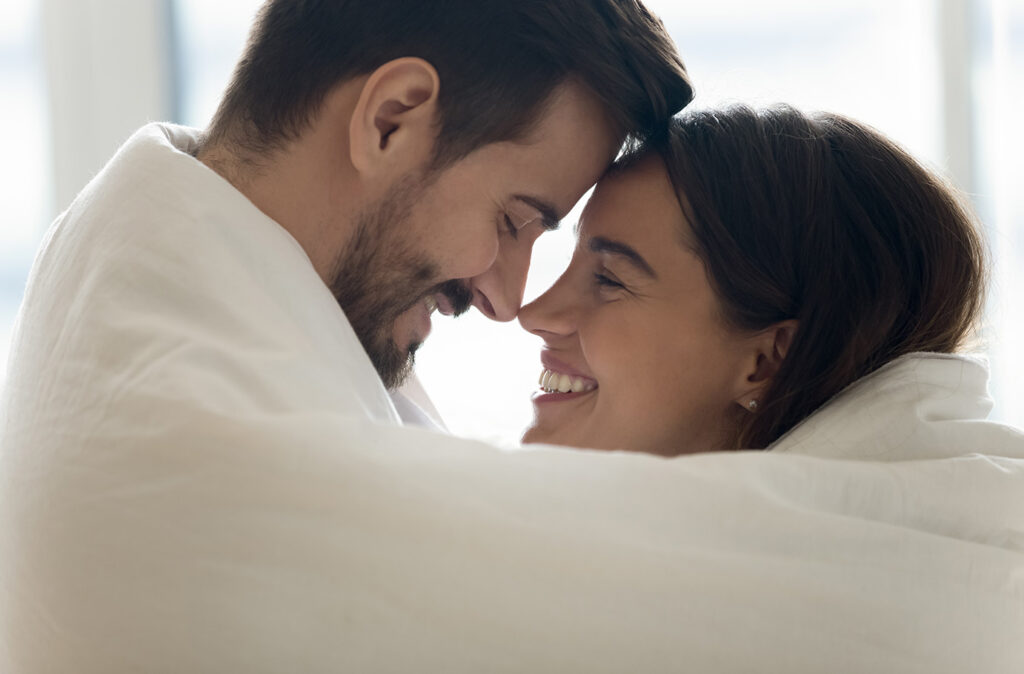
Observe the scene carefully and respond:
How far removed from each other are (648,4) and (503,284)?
1.30 meters

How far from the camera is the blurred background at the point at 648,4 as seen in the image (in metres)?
2.30

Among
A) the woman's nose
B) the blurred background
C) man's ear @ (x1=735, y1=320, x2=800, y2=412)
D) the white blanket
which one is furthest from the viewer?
the blurred background

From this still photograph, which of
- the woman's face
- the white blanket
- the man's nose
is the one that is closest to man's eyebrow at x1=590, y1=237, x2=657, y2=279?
the woman's face

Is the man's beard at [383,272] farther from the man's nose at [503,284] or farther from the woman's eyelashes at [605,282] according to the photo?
the woman's eyelashes at [605,282]

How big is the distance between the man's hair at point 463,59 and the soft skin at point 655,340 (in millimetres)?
133

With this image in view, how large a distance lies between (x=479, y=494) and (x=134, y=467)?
0.94ft

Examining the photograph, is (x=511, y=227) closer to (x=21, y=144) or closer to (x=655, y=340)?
(x=655, y=340)

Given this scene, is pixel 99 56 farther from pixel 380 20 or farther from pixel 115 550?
pixel 115 550

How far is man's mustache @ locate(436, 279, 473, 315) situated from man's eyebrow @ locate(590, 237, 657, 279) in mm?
195

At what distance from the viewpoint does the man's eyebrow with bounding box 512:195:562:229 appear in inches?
51.8

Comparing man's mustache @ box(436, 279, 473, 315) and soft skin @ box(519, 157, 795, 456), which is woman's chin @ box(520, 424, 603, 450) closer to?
soft skin @ box(519, 157, 795, 456)

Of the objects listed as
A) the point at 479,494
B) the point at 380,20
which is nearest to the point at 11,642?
the point at 479,494

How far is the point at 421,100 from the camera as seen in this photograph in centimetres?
126

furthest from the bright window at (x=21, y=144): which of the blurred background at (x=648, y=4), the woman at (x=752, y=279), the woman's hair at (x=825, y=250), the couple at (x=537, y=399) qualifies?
the woman's hair at (x=825, y=250)
